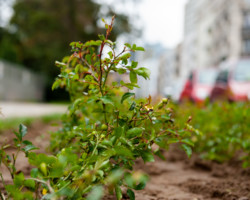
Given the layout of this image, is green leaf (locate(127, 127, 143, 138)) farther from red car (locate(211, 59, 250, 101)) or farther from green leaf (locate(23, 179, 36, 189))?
red car (locate(211, 59, 250, 101))

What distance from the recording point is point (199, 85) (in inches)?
441

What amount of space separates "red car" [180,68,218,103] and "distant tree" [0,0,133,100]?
47.7 feet

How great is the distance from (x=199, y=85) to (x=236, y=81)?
3532 mm

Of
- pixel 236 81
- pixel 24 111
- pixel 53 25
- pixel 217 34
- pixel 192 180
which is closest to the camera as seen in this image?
pixel 192 180

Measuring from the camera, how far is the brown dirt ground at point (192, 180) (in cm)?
192

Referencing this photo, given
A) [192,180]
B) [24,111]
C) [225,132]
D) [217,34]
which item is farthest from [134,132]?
[217,34]

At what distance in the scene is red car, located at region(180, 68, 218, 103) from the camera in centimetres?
1065

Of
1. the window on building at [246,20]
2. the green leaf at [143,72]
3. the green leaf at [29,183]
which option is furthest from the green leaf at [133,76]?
the window on building at [246,20]

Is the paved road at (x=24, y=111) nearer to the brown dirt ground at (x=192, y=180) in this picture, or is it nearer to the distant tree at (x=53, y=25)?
the brown dirt ground at (x=192, y=180)

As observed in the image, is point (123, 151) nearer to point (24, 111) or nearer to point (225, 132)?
point (225, 132)

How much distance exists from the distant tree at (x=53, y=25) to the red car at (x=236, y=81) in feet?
59.1

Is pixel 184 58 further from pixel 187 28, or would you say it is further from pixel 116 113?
pixel 116 113

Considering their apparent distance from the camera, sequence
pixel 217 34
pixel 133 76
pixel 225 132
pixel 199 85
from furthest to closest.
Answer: pixel 217 34, pixel 199 85, pixel 225 132, pixel 133 76

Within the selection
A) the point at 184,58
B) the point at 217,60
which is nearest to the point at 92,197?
the point at 217,60
